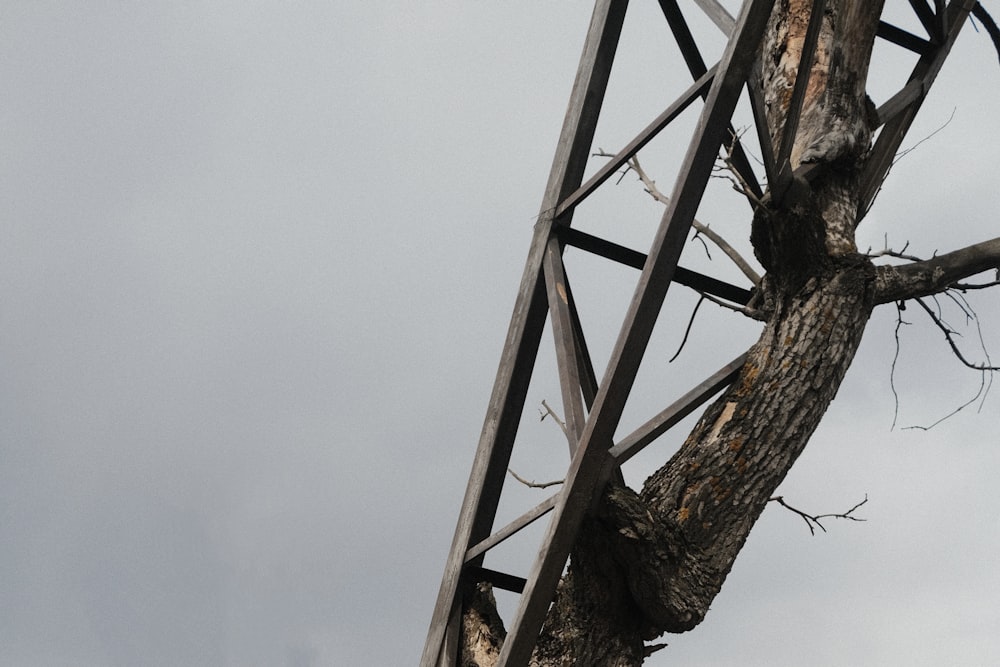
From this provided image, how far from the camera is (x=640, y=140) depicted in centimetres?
367

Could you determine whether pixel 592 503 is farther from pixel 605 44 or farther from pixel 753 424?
pixel 605 44

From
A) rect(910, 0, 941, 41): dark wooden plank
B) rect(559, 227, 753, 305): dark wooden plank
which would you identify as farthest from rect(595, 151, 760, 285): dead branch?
rect(910, 0, 941, 41): dark wooden plank

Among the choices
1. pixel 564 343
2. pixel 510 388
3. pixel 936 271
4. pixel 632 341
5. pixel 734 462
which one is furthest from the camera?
pixel 510 388

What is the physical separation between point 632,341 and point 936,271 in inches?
50.4

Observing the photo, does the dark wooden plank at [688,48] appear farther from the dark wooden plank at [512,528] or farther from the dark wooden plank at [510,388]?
the dark wooden plank at [512,528]

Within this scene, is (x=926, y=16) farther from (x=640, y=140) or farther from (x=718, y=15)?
(x=640, y=140)

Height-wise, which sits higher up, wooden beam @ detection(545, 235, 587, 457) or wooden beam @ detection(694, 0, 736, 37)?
wooden beam @ detection(694, 0, 736, 37)

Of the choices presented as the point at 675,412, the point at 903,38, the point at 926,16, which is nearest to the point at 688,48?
the point at 903,38

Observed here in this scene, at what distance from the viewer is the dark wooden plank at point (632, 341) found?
10.3 feet

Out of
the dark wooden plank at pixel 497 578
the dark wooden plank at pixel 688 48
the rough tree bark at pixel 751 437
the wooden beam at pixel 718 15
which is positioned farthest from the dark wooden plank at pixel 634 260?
the dark wooden plank at pixel 497 578

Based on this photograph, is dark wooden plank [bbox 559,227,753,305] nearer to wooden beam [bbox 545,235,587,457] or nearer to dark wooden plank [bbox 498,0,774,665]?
wooden beam [bbox 545,235,587,457]

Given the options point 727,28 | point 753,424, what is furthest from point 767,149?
point 753,424

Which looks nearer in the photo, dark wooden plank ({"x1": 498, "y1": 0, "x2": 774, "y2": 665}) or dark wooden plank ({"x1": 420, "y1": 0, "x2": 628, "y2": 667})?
dark wooden plank ({"x1": 498, "y1": 0, "x2": 774, "y2": 665})

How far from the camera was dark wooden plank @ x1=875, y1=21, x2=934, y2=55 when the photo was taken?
4.34 m
